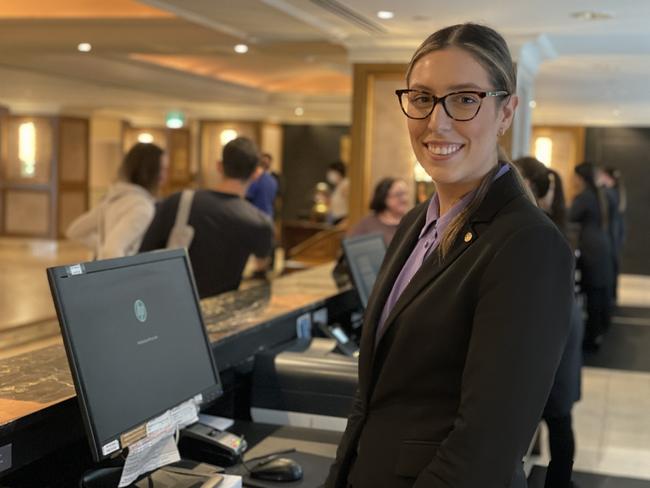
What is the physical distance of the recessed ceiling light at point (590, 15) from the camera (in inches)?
243

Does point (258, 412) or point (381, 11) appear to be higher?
point (381, 11)

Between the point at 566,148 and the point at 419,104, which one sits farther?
the point at 566,148

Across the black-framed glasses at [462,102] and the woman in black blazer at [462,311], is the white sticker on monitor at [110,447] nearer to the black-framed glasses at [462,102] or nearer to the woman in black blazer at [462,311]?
the woman in black blazer at [462,311]

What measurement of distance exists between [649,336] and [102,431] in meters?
8.85

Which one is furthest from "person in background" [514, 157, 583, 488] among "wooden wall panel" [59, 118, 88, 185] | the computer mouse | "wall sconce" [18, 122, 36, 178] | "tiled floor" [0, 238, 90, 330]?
"wall sconce" [18, 122, 36, 178]

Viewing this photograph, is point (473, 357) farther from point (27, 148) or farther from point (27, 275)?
point (27, 148)

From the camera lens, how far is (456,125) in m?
1.43

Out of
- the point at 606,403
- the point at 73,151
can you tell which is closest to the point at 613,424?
the point at 606,403

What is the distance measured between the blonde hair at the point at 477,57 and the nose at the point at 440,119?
0.29 feet

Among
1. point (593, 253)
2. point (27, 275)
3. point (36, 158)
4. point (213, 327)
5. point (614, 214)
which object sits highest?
point (36, 158)

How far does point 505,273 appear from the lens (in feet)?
4.20

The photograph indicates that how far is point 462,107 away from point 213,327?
1.58 meters

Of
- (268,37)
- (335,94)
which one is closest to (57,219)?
(335,94)

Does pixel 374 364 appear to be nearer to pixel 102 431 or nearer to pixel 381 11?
pixel 102 431
